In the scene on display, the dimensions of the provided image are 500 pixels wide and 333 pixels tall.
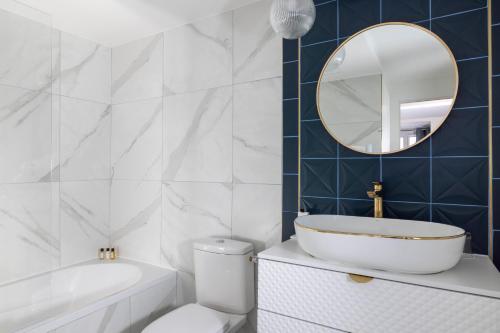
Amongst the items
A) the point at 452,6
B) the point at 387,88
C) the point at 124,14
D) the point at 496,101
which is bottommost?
the point at 496,101

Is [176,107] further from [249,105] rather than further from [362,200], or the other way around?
[362,200]

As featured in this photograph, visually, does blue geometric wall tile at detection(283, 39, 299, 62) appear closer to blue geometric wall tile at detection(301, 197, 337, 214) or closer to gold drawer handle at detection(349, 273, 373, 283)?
blue geometric wall tile at detection(301, 197, 337, 214)

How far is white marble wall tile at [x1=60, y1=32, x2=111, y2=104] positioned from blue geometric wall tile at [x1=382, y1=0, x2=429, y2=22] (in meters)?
2.30

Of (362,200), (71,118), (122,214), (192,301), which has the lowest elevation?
(192,301)

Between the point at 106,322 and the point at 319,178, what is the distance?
1.52 metres

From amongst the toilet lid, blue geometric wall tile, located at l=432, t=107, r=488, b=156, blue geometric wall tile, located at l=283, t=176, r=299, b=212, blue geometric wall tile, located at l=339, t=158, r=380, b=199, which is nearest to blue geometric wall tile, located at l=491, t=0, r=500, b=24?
blue geometric wall tile, located at l=432, t=107, r=488, b=156

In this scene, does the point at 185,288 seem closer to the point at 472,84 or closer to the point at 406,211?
the point at 406,211

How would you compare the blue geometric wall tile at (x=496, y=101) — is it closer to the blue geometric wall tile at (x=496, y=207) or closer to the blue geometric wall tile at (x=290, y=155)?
the blue geometric wall tile at (x=496, y=207)

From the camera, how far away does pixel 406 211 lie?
1.55 m

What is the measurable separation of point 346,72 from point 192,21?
4.11 feet

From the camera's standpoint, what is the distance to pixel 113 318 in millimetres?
1861

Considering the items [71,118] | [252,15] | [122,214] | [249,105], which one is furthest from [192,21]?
[122,214]

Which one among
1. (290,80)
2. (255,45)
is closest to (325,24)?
(290,80)

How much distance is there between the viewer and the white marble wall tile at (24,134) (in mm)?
1724
